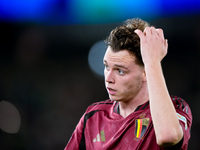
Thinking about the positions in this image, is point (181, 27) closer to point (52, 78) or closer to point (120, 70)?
point (52, 78)

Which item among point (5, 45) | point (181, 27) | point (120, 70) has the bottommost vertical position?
point (120, 70)

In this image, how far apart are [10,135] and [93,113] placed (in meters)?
3.18

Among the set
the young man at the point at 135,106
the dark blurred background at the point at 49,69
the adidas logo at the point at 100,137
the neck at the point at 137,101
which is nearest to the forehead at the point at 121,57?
the young man at the point at 135,106

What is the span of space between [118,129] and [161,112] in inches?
21.1

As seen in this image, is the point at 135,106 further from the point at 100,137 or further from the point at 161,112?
the point at 161,112

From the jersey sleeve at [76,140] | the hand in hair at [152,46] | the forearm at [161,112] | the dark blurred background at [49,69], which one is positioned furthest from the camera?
the dark blurred background at [49,69]

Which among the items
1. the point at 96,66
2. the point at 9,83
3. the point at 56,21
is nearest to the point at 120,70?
the point at 96,66

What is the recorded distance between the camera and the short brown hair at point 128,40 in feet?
5.40

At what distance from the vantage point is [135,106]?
1.71 meters

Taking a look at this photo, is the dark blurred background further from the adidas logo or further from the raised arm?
the raised arm

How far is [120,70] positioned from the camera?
5.25 ft

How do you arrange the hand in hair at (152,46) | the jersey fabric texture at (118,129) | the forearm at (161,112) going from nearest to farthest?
1. the forearm at (161,112)
2. the hand in hair at (152,46)
3. the jersey fabric texture at (118,129)

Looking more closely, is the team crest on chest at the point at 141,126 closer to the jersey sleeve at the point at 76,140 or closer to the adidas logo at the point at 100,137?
the adidas logo at the point at 100,137

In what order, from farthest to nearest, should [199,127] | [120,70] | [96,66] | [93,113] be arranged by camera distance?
Answer: [96,66] → [199,127] → [93,113] → [120,70]
